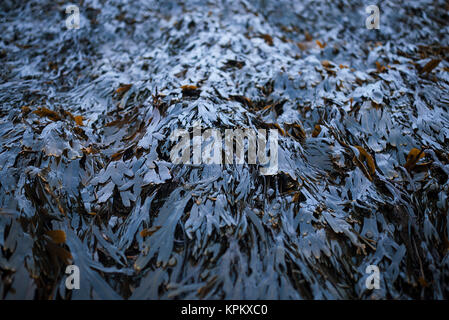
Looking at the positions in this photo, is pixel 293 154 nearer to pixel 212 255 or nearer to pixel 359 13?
pixel 212 255

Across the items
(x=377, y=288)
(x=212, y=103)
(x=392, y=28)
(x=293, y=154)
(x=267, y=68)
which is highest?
(x=392, y=28)

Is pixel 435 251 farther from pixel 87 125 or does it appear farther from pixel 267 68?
pixel 87 125

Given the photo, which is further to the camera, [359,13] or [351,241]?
[359,13]

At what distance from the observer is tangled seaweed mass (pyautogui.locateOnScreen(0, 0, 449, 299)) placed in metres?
1.40

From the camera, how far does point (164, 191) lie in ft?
5.39

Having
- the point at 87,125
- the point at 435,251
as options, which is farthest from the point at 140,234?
the point at 435,251

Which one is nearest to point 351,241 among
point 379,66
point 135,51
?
point 379,66

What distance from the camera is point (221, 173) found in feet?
5.53

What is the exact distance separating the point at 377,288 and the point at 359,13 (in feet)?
9.81

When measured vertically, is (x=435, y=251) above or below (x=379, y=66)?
below

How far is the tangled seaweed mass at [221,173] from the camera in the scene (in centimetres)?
140

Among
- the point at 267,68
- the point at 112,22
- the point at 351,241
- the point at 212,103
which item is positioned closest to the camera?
the point at 351,241

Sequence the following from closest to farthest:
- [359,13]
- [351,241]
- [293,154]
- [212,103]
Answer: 1. [351,241]
2. [293,154]
3. [212,103]
4. [359,13]

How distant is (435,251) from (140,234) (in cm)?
148
